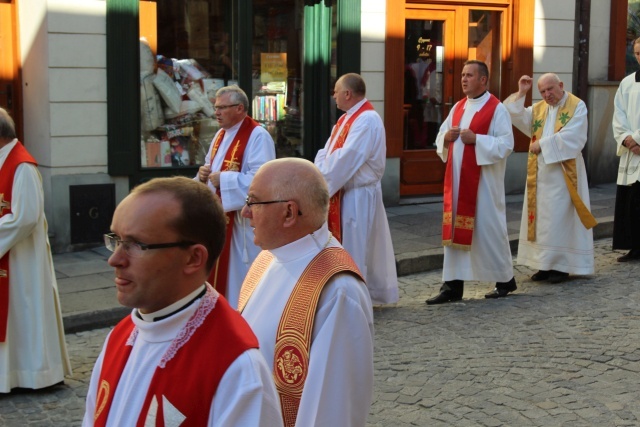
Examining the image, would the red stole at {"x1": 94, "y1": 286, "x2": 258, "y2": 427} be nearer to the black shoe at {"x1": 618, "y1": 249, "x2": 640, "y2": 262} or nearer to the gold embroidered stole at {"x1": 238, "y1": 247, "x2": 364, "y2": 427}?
the gold embroidered stole at {"x1": 238, "y1": 247, "x2": 364, "y2": 427}

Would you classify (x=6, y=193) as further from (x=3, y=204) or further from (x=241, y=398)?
(x=241, y=398)

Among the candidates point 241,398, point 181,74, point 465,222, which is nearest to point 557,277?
point 465,222

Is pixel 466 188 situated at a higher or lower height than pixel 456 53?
lower

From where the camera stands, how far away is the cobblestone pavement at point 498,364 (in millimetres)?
5391

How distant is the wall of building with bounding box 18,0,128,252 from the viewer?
10086 millimetres

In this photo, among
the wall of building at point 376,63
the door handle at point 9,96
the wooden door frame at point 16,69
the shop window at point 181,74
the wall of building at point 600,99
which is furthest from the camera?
the wall of building at point 600,99

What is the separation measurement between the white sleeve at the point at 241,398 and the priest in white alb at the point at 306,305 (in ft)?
2.68

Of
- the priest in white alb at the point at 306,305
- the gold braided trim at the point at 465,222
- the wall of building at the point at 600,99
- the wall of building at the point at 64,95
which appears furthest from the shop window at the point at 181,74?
the priest in white alb at the point at 306,305

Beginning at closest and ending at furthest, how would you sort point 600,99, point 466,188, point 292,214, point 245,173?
point 292,214, point 245,173, point 466,188, point 600,99

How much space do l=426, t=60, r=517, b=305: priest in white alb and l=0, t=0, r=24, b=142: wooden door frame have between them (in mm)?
4861

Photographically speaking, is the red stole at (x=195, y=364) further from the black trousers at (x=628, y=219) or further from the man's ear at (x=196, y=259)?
the black trousers at (x=628, y=219)

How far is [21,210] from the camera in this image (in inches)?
225

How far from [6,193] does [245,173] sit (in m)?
1.88

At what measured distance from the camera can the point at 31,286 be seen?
19.6 feet
